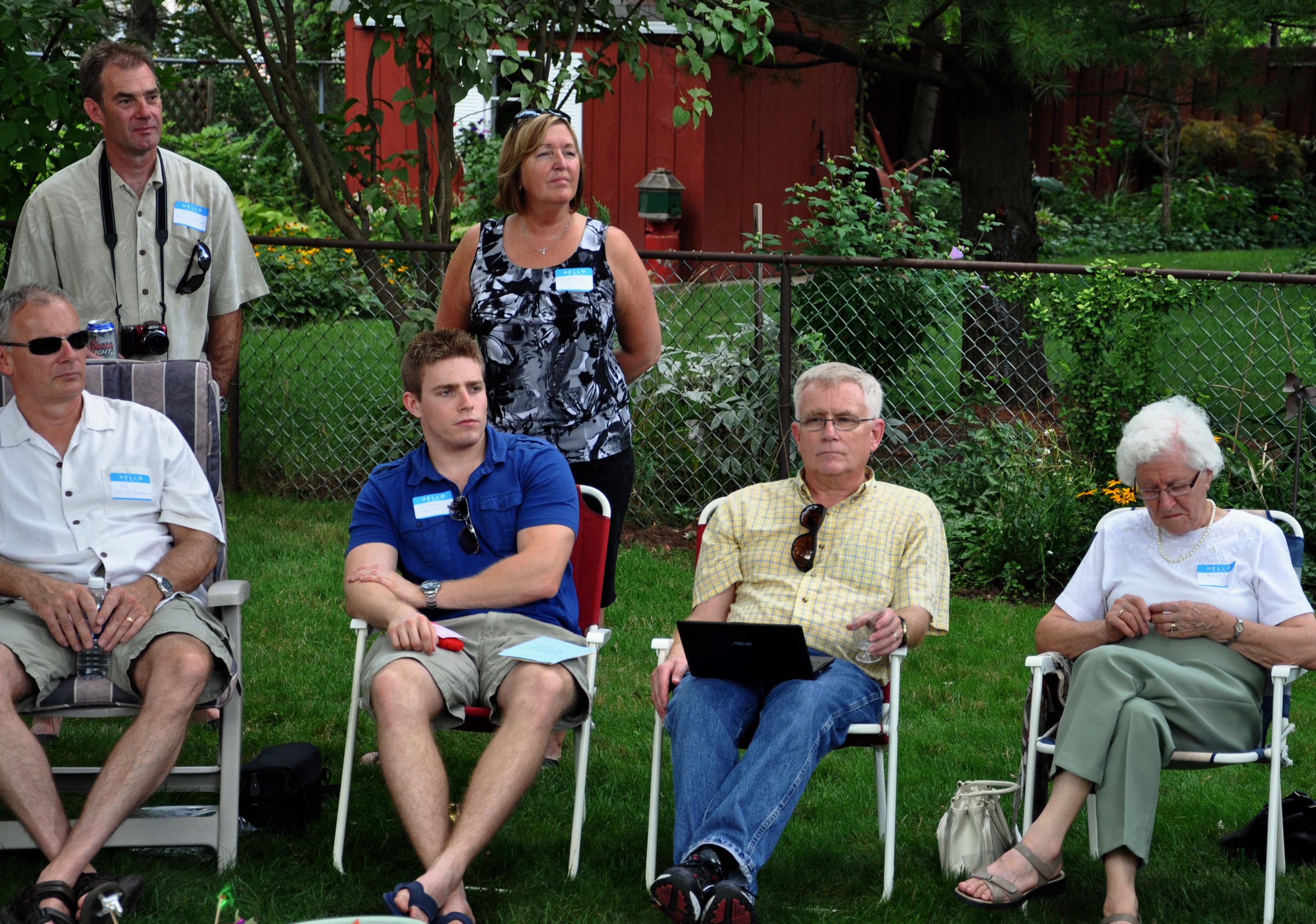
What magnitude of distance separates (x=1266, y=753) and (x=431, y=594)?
6.79ft

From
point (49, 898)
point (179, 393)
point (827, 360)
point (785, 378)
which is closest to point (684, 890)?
point (49, 898)

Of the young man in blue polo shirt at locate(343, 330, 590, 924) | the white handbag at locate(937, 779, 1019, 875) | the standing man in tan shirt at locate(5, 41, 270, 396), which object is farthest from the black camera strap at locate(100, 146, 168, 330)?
the white handbag at locate(937, 779, 1019, 875)

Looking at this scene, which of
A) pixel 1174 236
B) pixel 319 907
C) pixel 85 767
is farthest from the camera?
pixel 1174 236

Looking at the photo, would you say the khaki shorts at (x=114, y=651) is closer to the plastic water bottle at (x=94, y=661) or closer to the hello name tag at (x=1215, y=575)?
the plastic water bottle at (x=94, y=661)

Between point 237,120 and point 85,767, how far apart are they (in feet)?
51.7

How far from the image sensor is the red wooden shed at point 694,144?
1331 centimetres

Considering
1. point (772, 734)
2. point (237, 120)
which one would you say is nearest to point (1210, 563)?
point (772, 734)

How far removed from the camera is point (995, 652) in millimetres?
5004

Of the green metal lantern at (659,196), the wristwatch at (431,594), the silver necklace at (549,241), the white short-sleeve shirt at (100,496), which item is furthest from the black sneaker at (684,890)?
the green metal lantern at (659,196)

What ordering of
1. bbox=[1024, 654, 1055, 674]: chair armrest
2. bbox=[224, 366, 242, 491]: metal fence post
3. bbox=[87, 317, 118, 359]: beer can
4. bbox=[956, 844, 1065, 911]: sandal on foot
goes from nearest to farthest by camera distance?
bbox=[956, 844, 1065, 911]: sandal on foot < bbox=[1024, 654, 1055, 674]: chair armrest < bbox=[87, 317, 118, 359]: beer can < bbox=[224, 366, 242, 491]: metal fence post

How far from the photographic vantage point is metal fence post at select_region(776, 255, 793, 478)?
19.6 feet

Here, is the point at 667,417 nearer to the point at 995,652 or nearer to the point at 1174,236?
the point at 995,652

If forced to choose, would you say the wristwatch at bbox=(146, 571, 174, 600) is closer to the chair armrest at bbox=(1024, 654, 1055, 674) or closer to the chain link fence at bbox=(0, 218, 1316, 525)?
the chair armrest at bbox=(1024, 654, 1055, 674)

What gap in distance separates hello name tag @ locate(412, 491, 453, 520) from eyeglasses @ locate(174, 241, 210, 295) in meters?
1.29
